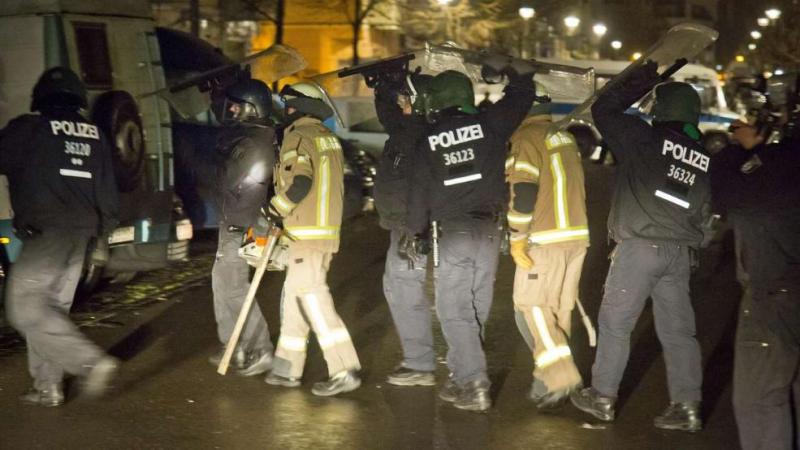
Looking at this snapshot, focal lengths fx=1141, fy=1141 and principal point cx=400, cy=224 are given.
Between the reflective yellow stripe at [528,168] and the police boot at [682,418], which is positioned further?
the reflective yellow stripe at [528,168]

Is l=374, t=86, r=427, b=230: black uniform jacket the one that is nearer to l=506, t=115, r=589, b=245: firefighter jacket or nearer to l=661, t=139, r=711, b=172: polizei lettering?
l=506, t=115, r=589, b=245: firefighter jacket

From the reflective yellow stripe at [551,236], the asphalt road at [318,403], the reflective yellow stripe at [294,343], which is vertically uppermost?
the reflective yellow stripe at [551,236]

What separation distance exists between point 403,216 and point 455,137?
72 cm

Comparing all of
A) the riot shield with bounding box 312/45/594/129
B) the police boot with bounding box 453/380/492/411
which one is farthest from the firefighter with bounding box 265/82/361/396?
the police boot with bounding box 453/380/492/411

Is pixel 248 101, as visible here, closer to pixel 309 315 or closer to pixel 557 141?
pixel 309 315

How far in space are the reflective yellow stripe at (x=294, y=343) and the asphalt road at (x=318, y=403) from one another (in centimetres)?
26

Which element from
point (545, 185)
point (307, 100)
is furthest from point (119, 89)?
point (545, 185)

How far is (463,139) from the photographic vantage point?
6.49 m

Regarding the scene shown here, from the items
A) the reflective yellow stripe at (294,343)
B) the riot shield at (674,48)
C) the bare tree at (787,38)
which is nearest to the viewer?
the riot shield at (674,48)

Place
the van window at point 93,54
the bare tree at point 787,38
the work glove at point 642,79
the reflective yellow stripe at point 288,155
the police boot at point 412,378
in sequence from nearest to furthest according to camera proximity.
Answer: the work glove at point 642,79 < the reflective yellow stripe at point 288,155 < the police boot at point 412,378 < the van window at point 93,54 < the bare tree at point 787,38

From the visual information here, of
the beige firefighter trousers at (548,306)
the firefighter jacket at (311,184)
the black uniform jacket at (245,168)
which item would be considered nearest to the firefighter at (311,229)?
the firefighter jacket at (311,184)

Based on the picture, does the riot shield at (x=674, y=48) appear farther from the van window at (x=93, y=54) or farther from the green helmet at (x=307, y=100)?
the van window at (x=93, y=54)

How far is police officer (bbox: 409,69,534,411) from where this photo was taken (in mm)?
6523

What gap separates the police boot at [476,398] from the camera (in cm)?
671
